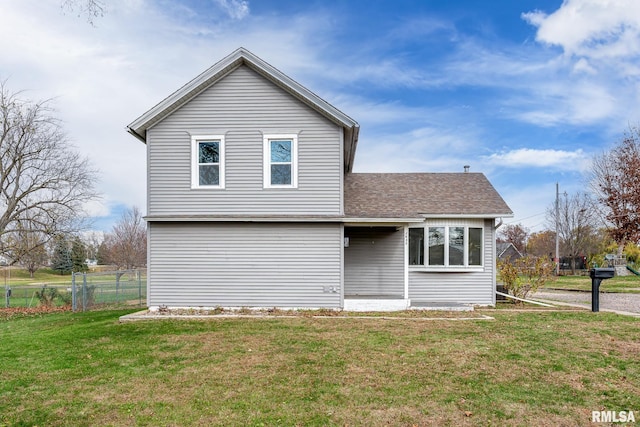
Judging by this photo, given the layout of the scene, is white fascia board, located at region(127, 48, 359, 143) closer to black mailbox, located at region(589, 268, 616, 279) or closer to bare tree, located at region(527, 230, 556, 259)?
black mailbox, located at region(589, 268, 616, 279)

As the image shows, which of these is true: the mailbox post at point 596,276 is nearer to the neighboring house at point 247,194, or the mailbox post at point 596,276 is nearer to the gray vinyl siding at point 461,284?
the gray vinyl siding at point 461,284

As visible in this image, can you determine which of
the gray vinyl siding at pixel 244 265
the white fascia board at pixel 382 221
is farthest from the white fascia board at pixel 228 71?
the gray vinyl siding at pixel 244 265

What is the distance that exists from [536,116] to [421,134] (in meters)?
6.72

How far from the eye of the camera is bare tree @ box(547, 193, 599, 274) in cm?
3994

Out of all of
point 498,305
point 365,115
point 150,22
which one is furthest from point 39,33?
point 498,305

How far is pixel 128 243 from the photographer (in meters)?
34.3

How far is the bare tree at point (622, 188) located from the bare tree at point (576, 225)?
6919 mm

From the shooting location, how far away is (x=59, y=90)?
20.3 m

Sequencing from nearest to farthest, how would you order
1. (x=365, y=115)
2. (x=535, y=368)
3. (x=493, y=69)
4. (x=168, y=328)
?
1. (x=535, y=368)
2. (x=168, y=328)
3. (x=493, y=69)
4. (x=365, y=115)

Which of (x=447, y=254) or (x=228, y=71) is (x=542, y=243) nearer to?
(x=447, y=254)

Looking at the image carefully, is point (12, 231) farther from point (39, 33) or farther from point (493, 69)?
A: point (493, 69)

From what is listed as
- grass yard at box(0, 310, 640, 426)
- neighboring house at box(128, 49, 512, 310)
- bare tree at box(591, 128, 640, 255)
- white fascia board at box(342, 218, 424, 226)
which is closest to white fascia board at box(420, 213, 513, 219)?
white fascia board at box(342, 218, 424, 226)
